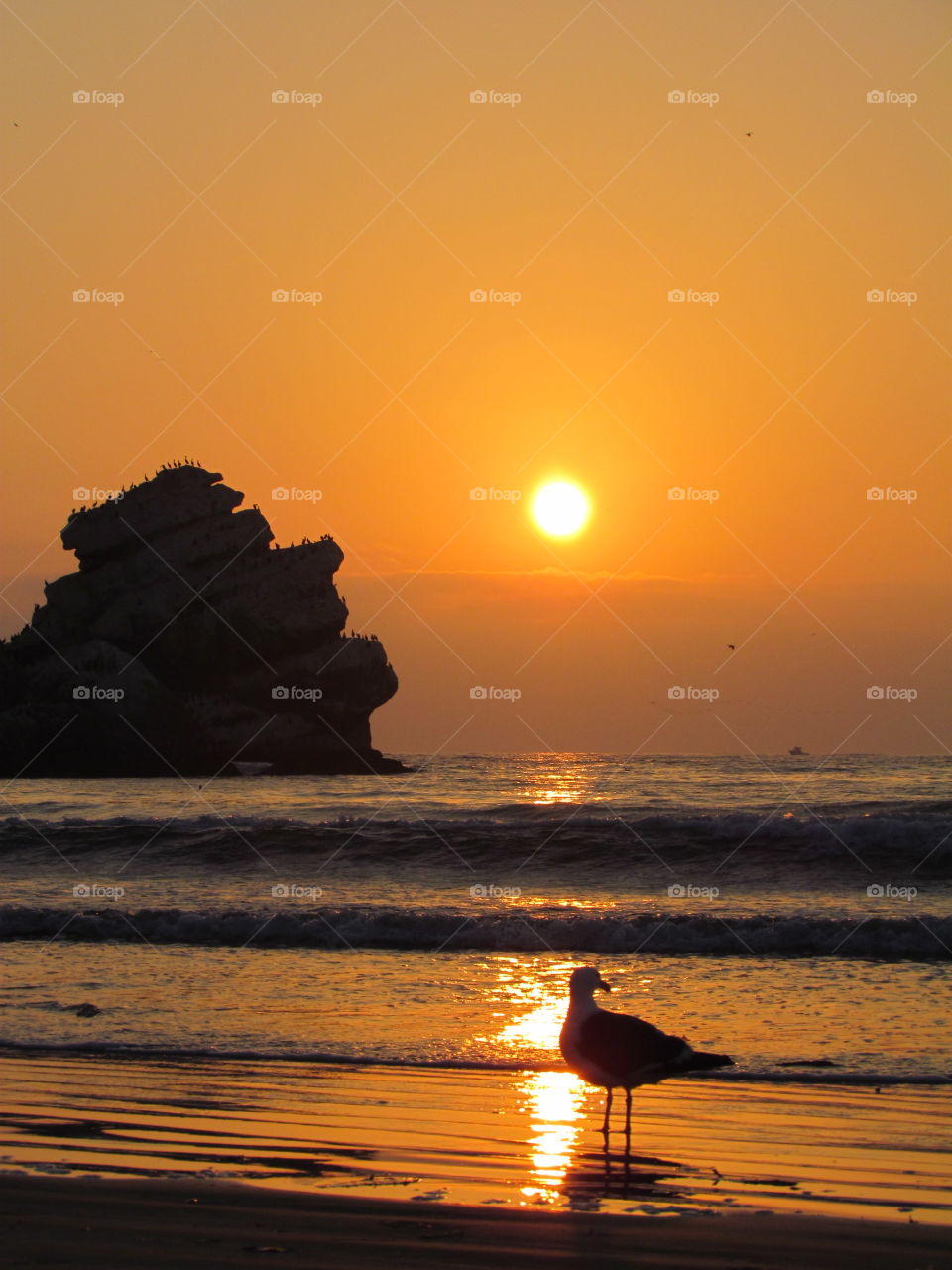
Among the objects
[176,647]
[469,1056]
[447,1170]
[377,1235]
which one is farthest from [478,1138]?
[176,647]

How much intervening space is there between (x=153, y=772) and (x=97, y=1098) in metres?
62.3

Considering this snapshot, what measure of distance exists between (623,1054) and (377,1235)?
7.76 ft

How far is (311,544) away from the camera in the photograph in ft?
239

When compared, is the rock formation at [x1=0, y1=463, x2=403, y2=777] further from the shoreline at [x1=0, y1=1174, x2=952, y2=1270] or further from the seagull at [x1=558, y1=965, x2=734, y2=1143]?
the shoreline at [x1=0, y1=1174, x2=952, y2=1270]

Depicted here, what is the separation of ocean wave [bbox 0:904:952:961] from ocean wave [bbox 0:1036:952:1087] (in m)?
6.68

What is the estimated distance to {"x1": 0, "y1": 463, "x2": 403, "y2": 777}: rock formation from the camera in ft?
226

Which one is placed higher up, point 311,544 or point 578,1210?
point 311,544

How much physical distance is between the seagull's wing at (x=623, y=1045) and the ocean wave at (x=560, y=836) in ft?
62.8

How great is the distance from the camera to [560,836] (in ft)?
96.0

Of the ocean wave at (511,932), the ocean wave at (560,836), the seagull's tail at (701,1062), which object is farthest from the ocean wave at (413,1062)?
the ocean wave at (560,836)

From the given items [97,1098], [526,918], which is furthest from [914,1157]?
[526,918]

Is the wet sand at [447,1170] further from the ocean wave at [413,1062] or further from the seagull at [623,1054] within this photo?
the seagull at [623,1054]

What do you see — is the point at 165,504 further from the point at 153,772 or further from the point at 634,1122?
the point at 634,1122

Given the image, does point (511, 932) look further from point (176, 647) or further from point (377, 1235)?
point (176, 647)
